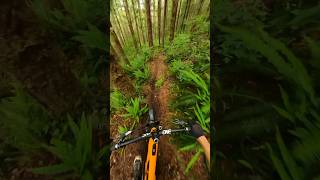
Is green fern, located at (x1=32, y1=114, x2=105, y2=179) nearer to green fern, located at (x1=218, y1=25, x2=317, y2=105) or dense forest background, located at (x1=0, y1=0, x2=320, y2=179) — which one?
dense forest background, located at (x1=0, y1=0, x2=320, y2=179)

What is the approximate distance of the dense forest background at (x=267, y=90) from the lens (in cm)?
157

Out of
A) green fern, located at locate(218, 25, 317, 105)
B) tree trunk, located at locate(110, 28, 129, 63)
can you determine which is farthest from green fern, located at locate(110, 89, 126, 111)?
green fern, located at locate(218, 25, 317, 105)

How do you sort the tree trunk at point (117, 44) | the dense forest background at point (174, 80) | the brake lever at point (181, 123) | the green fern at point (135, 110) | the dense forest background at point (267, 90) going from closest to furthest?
the dense forest background at point (267, 90)
the dense forest background at point (174, 80)
the brake lever at point (181, 123)
the green fern at point (135, 110)
the tree trunk at point (117, 44)

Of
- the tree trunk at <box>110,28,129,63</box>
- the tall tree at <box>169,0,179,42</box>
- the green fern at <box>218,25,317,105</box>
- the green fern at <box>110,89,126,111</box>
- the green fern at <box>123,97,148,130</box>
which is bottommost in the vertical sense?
the green fern at <box>123,97,148,130</box>

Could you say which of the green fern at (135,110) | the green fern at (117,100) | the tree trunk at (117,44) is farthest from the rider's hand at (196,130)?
the tree trunk at (117,44)

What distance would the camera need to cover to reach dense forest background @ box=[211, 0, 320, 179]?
157 cm

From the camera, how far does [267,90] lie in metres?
1.89

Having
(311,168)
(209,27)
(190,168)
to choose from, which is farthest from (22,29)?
(311,168)

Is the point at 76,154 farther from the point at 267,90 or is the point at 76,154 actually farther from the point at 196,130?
the point at 267,90

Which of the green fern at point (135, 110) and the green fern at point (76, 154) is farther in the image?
→ the green fern at point (135, 110)

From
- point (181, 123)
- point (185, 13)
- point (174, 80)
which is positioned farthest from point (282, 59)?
point (185, 13)

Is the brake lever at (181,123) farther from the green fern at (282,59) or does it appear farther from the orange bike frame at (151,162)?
the green fern at (282,59)

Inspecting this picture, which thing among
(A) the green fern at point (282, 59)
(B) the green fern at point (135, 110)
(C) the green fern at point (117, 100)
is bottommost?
(B) the green fern at point (135, 110)

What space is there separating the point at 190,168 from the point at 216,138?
36 cm
